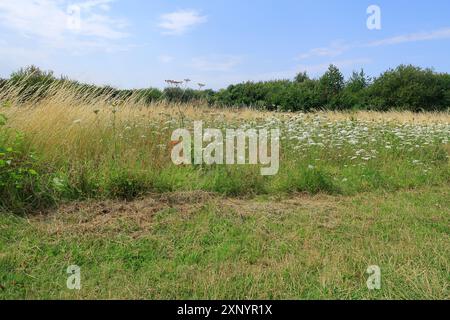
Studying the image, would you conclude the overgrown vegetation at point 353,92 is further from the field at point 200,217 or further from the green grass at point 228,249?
the green grass at point 228,249

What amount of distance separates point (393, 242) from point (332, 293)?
1102mm

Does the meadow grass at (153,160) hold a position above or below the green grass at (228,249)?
above

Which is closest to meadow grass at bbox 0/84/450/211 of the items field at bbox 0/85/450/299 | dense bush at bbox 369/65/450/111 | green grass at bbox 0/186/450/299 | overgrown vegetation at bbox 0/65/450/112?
field at bbox 0/85/450/299

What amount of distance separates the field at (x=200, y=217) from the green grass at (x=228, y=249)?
0.5 inches

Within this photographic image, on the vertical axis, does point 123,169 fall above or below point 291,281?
above

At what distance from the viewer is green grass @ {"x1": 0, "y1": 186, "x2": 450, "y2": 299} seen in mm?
2590

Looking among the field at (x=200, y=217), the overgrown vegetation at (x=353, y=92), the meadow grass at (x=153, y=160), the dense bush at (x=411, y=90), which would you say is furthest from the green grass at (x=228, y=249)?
the dense bush at (x=411, y=90)

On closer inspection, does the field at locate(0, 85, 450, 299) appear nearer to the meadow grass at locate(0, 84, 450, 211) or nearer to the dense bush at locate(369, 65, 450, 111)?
the meadow grass at locate(0, 84, 450, 211)

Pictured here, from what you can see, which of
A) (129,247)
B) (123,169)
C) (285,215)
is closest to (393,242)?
(285,215)

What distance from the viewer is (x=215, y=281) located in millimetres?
2654

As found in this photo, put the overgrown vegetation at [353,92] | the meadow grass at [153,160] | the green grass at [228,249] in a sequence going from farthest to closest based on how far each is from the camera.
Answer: the overgrown vegetation at [353,92] → the meadow grass at [153,160] → the green grass at [228,249]

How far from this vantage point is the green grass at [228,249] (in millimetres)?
2590

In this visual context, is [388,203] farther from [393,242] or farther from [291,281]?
[291,281]
